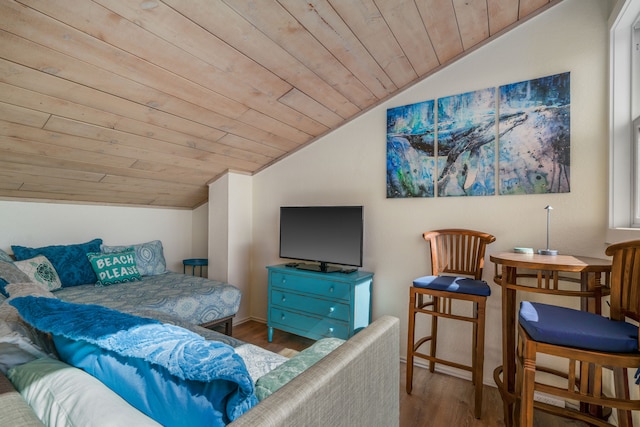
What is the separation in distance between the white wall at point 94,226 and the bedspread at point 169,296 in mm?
→ 656

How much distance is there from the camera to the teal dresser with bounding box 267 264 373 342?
2521mm

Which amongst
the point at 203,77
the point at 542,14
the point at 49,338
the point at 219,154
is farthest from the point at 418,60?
the point at 49,338

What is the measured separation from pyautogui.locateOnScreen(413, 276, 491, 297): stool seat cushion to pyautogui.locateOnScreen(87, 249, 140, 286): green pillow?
105 inches

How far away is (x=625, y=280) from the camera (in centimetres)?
134

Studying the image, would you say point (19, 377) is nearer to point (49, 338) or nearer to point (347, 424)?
point (49, 338)

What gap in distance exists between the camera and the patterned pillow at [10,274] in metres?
1.98

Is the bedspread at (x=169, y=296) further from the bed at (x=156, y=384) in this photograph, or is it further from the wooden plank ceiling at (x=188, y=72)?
the bed at (x=156, y=384)

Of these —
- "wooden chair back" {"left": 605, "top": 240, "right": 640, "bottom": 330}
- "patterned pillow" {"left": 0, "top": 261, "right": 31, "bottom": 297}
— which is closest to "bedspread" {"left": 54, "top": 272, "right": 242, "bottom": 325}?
"patterned pillow" {"left": 0, "top": 261, "right": 31, "bottom": 297}

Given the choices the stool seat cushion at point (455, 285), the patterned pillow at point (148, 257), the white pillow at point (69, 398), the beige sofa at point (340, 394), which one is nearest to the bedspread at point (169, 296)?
the patterned pillow at point (148, 257)

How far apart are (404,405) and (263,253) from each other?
2.11 metres

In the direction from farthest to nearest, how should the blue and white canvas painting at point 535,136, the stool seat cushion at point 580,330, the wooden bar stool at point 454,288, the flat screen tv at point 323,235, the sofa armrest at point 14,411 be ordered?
the flat screen tv at point 323,235 → the blue and white canvas painting at point 535,136 → the wooden bar stool at point 454,288 → the stool seat cushion at point 580,330 → the sofa armrest at point 14,411

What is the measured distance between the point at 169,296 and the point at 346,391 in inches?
84.0

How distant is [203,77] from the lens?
6.45 feet

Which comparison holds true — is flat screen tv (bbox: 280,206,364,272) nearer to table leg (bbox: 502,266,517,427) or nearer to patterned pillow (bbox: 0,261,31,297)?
table leg (bbox: 502,266,517,427)
